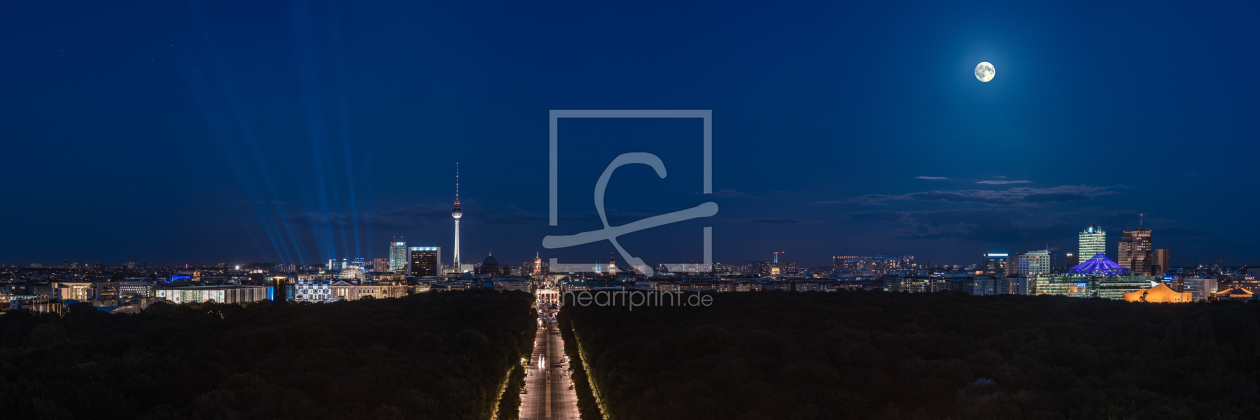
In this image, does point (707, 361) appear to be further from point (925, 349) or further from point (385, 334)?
point (385, 334)

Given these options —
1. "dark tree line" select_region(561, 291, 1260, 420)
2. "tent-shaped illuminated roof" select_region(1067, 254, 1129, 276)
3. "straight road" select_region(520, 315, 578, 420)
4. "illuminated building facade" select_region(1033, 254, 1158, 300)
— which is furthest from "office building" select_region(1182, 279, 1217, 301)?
"straight road" select_region(520, 315, 578, 420)

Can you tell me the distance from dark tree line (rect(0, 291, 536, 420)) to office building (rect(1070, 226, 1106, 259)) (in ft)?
616

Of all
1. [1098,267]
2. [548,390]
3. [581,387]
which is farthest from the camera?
[1098,267]

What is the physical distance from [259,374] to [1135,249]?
211194 mm

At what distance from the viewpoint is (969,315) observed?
44094 millimetres

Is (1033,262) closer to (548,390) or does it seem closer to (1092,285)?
(1092,285)

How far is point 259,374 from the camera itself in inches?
843

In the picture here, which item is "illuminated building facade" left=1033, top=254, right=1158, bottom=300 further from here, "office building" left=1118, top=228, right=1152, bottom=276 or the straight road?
the straight road

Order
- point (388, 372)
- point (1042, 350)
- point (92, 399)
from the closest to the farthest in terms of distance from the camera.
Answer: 1. point (92, 399)
2. point (388, 372)
3. point (1042, 350)

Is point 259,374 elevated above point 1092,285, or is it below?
above

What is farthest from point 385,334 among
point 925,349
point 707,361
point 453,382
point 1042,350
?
point 1042,350

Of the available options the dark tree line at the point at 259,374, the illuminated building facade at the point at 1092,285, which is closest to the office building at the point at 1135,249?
the illuminated building facade at the point at 1092,285

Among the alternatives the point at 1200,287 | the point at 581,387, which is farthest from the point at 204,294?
the point at 1200,287

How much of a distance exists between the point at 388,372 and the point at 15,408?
8.67 meters
